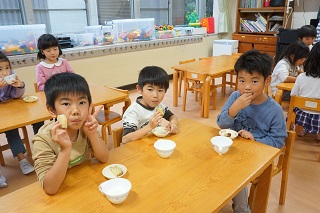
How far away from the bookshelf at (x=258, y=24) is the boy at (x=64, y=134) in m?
5.26

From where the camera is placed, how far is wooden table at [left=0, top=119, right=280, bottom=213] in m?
0.89

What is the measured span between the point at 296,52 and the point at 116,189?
2.71m

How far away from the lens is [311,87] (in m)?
2.38

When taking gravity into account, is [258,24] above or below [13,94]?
above

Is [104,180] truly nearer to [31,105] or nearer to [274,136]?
[274,136]

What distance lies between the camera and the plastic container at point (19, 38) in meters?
3.33

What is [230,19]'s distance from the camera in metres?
6.29

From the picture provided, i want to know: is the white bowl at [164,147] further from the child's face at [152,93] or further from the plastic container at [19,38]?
the plastic container at [19,38]

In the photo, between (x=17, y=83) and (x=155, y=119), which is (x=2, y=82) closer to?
(x=17, y=83)

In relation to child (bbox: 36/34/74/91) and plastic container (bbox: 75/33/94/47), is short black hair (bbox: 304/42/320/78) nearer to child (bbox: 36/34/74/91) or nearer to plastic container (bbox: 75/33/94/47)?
child (bbox: 36/34/74/91)

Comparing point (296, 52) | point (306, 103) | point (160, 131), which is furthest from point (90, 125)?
point (296, 52)

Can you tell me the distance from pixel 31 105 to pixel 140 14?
140 inches

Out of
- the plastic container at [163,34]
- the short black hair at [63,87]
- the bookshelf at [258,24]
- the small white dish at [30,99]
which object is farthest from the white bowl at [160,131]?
A: the bookshelf at [258,24]

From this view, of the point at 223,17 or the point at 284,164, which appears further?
the point at 223,17
